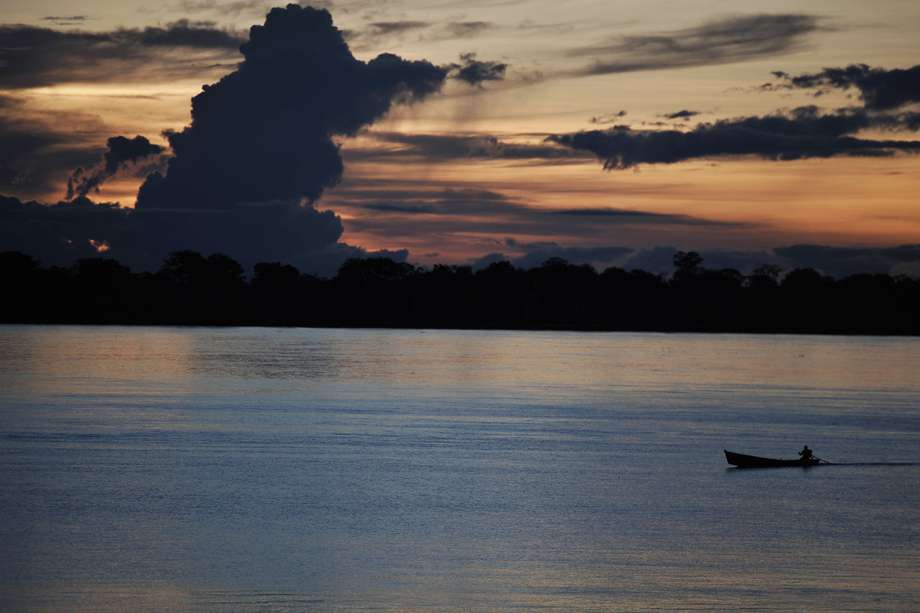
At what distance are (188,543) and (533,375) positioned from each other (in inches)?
3167

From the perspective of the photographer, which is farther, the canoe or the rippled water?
the canoe

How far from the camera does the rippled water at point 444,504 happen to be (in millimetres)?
24766

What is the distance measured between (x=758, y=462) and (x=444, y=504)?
15.2m

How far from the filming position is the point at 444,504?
34.8 meters

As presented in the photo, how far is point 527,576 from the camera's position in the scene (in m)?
26.0

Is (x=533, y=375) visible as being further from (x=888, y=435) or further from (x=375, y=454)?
(x=375, y=454)

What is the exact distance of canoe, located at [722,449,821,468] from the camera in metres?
44.3

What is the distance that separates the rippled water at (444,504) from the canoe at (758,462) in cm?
100

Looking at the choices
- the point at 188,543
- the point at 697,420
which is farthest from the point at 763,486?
the point at 697,420

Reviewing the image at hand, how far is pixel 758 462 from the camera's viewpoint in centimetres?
4488

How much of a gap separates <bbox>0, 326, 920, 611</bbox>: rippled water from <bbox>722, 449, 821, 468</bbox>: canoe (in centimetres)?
100

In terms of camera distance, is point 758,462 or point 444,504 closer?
point 444,504

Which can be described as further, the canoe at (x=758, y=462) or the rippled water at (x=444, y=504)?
the canoe at (x=758, y=462)

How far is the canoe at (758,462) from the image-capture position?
4431 cm
